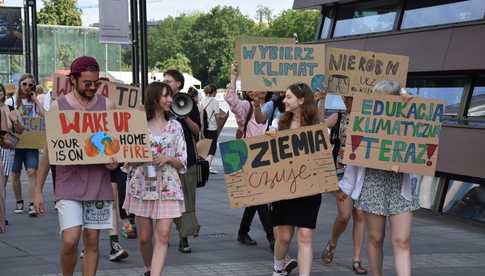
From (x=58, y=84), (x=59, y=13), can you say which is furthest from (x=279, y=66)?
(x=59, y=13)

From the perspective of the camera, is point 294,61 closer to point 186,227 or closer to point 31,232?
point 186,227

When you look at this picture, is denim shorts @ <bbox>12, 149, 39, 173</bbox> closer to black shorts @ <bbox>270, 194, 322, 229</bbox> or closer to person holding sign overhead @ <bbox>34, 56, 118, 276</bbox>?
person holding sign overhead @ <bbox>34, 56, 118, 276</bbox>

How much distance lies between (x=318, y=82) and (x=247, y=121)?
2.92ft

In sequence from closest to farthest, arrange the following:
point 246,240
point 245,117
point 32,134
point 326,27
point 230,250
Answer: point 245,117 → point 230,250 → point 246,240 → point 32,134 → point 326,27

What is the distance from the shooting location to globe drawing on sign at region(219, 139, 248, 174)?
20.2 feet

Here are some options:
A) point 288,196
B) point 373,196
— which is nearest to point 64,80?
point 288,196

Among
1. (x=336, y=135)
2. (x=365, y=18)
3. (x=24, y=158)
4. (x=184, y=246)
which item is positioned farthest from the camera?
(x=365, y=18)

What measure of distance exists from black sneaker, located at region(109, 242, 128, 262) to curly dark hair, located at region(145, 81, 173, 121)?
6.17 feet

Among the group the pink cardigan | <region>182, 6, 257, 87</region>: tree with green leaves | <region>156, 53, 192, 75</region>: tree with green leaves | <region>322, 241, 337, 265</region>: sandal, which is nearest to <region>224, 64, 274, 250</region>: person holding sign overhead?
the pink cardigan

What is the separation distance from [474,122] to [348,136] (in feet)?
17.8

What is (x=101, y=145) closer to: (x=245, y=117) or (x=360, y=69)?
(x=245, y=117)

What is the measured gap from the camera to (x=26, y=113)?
10609mm

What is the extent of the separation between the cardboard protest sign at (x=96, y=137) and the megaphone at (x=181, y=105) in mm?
1556

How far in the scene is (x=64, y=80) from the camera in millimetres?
7680
